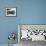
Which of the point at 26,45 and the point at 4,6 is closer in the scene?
the point at 26,45

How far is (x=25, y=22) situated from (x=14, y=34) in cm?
58

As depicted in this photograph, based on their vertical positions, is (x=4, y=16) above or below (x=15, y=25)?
above

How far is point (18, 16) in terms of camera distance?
178 inches

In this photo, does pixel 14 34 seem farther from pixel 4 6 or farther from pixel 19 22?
pixel 4 6

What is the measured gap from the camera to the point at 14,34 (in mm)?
4406

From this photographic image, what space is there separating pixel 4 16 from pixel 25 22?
77cm

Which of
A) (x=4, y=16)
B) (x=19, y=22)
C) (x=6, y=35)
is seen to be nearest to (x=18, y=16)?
(x=19, y=22)

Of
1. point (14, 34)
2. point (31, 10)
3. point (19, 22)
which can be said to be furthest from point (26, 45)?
point (31, 10)

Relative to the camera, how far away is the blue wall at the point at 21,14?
14.8 feet

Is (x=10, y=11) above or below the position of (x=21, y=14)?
above

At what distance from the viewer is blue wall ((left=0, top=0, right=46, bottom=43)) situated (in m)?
4.51

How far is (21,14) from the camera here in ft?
14.9

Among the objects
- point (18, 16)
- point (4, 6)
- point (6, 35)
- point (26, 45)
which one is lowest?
point (26, 45)

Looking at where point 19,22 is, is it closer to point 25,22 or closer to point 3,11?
point 25,22
